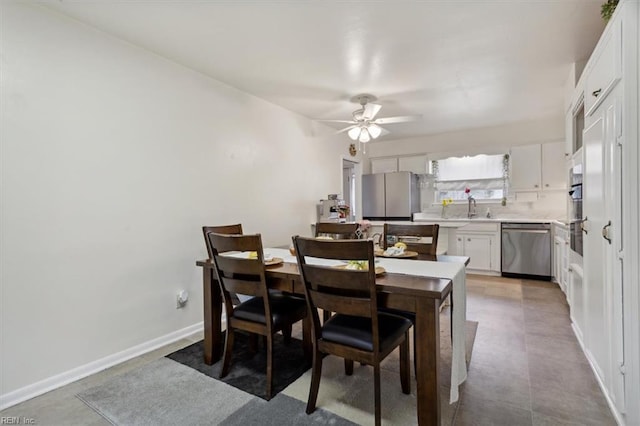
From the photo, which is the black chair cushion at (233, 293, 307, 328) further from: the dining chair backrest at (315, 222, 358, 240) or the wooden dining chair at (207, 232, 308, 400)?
the dining chair backrest at (315, 222, 358, 240)

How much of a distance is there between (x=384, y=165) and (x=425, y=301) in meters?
5.05

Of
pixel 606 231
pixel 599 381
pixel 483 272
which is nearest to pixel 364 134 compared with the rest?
pixel 606 231

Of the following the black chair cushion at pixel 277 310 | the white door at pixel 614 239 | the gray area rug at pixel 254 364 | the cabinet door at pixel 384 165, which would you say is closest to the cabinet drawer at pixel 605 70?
the white door at pixel 614 239

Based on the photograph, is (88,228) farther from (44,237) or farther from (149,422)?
(149,422)

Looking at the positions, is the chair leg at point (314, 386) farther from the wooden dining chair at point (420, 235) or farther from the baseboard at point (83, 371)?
the baseboard at point (83, 371)

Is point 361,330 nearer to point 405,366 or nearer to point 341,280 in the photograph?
point 341,280

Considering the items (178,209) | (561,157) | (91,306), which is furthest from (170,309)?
(561,157)

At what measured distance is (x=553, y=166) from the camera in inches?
189

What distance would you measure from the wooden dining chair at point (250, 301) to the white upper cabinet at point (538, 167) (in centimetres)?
455

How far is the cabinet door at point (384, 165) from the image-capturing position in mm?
6156

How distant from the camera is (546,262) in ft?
14.8

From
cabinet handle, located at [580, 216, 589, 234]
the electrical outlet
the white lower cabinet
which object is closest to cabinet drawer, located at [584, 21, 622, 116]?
cabinet handle, located at [580, 216, 589, 234]

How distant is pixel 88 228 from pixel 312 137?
10.4 feet

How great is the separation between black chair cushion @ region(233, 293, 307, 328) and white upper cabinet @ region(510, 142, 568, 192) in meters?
4.56
